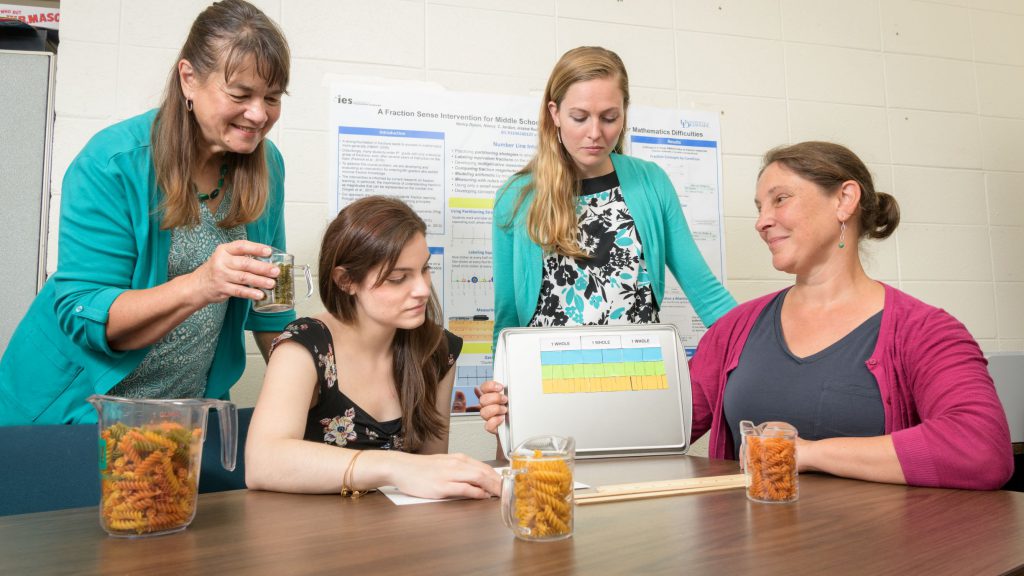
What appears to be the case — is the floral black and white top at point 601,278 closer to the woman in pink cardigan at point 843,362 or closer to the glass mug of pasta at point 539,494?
the woman in pink cardigan at point 843,362

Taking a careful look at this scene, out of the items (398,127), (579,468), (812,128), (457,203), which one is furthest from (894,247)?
(579,468)

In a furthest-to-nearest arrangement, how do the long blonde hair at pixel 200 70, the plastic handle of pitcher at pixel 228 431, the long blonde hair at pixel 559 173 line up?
the long blonde hair at pixel 559 173 < the long blonde hair at pixel 200 70 < the plastic handle of pitcher at pixel 228 431

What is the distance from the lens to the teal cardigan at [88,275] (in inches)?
49.6

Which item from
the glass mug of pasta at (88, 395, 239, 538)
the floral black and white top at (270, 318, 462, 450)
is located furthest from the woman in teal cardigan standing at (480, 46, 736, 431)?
the glass mug of pasta at (88, 395, 239, 538)

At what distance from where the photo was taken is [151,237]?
1332 mm

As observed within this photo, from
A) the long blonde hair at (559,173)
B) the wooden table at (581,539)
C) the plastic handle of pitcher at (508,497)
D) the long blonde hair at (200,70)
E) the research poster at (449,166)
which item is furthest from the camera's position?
the research poster at (449,166)

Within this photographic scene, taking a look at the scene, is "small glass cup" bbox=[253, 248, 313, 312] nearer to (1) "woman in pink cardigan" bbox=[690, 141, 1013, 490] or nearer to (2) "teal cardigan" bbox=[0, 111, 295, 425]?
(2) "teal cardigan" bbox=[0, 111, 295, 425]

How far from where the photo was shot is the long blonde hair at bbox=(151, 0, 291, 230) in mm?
1300

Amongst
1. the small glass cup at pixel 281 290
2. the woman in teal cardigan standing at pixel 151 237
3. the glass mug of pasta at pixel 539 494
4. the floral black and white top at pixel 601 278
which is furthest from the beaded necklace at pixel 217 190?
the glass mug of pasta at pixel 539 494

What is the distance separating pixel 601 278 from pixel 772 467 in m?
0.89

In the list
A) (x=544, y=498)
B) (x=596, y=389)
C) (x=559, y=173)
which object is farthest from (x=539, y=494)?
(x=559, y=173)

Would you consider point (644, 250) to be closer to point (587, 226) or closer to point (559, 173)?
point (587, 226)

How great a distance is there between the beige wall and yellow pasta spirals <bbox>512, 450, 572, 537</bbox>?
62.6 inches

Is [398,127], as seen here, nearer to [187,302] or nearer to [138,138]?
[138,138]
